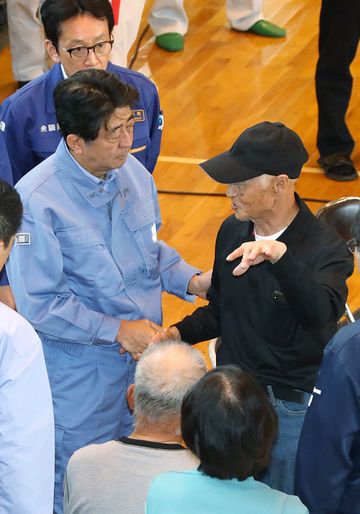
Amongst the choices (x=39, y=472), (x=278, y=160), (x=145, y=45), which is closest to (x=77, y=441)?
(x=39, y=472)

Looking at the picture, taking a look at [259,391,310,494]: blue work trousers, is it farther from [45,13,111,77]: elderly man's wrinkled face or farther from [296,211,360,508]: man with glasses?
[45,13,111,77]: elderly man's wrinkled face

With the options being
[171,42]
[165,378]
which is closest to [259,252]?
[165,378]

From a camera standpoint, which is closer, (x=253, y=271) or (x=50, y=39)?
(x=253, y=271)

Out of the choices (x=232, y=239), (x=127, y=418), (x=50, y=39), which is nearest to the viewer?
(x=232, y=239)

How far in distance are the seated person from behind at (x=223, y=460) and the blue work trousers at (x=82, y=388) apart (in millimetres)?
A: 1142

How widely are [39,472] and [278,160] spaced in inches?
46.0

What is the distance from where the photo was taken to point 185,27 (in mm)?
7633

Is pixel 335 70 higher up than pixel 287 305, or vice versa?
pixel 287 305

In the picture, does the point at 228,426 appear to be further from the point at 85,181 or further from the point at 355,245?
the point at 85,181

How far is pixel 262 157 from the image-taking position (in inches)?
123

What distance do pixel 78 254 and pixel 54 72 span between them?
3.07 ft

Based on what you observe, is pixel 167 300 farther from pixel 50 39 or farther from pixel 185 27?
pixel 185 27

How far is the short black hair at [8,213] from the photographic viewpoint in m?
2.57

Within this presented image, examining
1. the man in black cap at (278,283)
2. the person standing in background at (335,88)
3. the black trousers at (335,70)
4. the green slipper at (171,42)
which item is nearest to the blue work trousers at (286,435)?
the man in black cap at (278,283)
